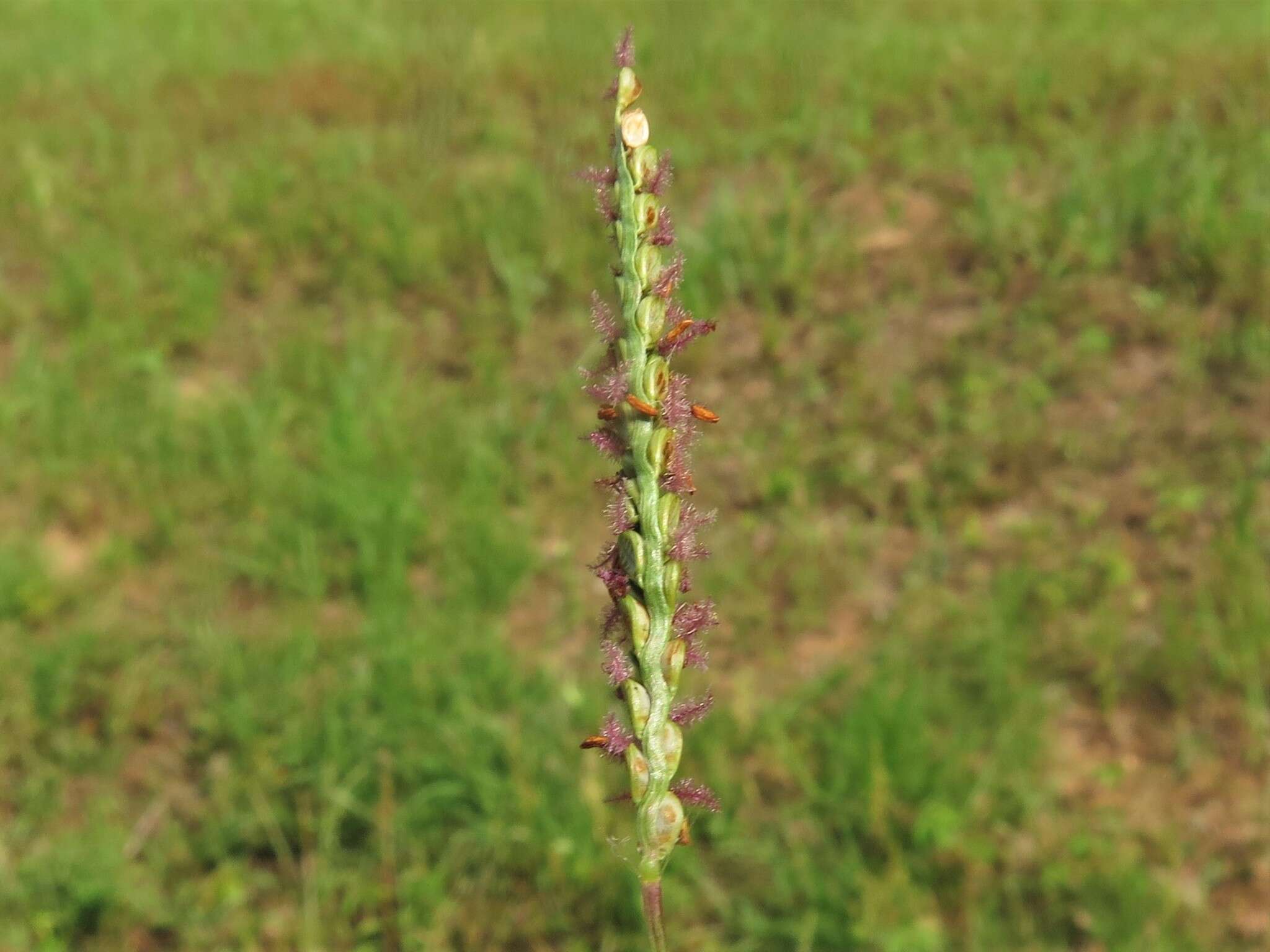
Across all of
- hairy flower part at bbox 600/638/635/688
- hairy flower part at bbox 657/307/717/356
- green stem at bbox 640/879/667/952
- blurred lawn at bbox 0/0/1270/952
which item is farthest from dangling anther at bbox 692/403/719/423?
blurred lawn at bbox 0/0/1270/952

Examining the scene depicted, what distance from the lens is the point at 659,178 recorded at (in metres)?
0.73

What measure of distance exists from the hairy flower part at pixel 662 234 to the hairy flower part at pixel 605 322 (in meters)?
0.05

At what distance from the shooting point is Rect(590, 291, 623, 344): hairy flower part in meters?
0.75

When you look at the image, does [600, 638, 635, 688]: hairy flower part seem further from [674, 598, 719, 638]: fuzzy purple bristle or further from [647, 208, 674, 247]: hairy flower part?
[647, 208, 674, 247]: hairy flower part

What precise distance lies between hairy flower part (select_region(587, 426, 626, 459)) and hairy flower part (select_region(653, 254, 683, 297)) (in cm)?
8

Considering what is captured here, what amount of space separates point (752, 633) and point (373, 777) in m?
1.26

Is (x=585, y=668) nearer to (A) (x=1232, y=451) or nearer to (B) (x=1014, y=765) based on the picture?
(B) (x=1014, y=765)

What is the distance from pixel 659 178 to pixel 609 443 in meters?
0.14

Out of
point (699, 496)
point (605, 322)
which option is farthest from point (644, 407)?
point (699, 496)

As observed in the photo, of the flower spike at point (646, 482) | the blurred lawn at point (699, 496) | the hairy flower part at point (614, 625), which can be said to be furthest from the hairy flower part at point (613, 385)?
the blurred lawn at point (699, 496)

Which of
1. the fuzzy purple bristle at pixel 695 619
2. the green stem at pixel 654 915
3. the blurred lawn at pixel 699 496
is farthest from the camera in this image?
the blurred lawn at pixel 699 496

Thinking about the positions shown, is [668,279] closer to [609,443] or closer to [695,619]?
[609,443]

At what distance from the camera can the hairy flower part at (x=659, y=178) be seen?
0.71 meters

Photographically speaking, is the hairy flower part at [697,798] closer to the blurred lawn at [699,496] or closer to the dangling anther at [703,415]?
the dangling anther at [703,415]
